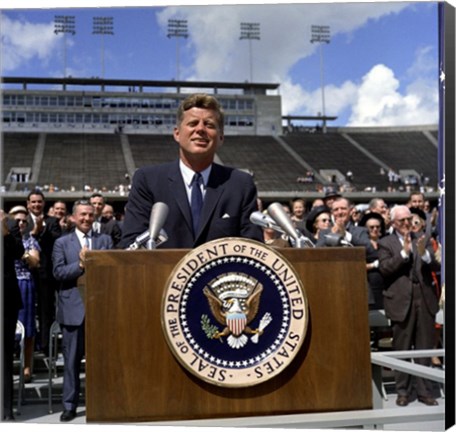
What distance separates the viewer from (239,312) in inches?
79.4

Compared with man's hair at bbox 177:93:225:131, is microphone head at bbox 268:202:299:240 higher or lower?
lower

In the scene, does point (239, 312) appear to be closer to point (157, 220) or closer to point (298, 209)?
point (157, 220)

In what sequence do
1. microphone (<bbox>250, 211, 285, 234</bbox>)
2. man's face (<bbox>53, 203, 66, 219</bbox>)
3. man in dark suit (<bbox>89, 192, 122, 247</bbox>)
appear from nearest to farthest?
microphone (<bbox>250, 211, 285, 234</bbox>) < man in dark suit (<bbox>89, 192, 122, 247</bbox>) < man's face (<bbox>53, 203, 66, 219</bbox>)

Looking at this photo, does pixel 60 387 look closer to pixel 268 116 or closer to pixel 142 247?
pixel 142 247

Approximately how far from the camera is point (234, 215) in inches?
95.8

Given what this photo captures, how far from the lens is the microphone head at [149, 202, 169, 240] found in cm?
217

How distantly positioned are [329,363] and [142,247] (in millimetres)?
623

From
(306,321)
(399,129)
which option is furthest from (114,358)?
(399,129)


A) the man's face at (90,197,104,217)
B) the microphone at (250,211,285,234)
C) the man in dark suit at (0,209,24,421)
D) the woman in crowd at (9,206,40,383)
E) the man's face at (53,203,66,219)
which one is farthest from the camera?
the man's face at (90,197,104,217)

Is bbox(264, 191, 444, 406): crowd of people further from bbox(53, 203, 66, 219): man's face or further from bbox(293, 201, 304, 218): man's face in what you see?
bbox(53, 203, 66, 219): man's face

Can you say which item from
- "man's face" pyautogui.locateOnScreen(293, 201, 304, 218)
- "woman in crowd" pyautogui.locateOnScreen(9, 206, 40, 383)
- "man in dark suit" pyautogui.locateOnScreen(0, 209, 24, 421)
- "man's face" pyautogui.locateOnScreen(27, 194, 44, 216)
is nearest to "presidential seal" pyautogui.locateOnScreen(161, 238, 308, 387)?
"man in dark suit" pyautogui.locateOnScreen(0, 209, 24, 421)

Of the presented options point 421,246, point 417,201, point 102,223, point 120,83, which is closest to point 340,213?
point 421,246

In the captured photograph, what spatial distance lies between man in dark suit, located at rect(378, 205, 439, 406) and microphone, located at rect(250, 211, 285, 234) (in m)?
3.35

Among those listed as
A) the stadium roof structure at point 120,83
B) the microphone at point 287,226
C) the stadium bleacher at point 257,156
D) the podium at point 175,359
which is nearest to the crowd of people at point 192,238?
the microphone at point 287,226
